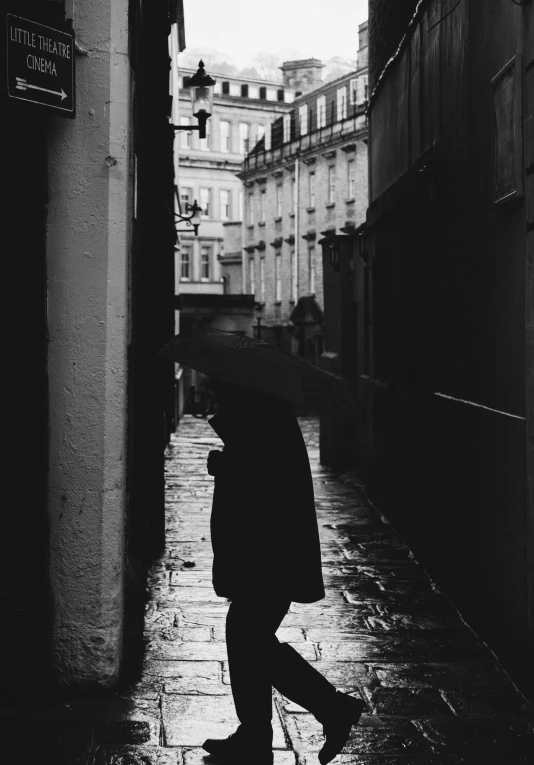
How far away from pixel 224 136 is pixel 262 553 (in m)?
83.3

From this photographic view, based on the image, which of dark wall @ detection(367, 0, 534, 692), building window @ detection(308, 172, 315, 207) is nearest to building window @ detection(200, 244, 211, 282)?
building window @ detection(308, 172, 315, 207)

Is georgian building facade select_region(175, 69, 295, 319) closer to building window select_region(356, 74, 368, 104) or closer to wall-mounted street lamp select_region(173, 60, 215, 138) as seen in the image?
building window select_region(356, 74, 368, 104)

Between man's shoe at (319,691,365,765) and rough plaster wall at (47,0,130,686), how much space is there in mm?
1591

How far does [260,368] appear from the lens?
4758mm

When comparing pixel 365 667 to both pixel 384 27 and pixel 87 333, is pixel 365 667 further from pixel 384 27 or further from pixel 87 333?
pixel 384 27

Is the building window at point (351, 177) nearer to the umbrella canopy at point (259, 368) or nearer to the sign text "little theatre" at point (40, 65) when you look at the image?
the sign text "little theatre" at point (40, 65)

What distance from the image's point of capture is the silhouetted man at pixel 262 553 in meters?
4.81

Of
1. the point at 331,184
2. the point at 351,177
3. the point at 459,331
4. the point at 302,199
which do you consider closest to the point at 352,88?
the point at 302,199

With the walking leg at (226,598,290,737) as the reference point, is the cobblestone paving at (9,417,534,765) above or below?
below

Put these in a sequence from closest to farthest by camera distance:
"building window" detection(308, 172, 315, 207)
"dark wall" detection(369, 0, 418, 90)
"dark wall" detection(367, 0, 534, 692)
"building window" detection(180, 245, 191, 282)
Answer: "dark wall" detection(367, 0, 534, 692) → "dark wall" detection(369, 0, 418, 90) → "building window" detection(308, 172, 315, 207) → "building window" detection(180, 245, 191, 282)

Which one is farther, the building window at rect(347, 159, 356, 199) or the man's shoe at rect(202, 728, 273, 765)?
the building window at rect(347, 159, 356, 199)

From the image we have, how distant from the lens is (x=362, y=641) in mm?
7160

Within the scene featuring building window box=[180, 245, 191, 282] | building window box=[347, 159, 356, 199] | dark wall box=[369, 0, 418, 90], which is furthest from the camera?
building window box=[180, 245, 191, 282]

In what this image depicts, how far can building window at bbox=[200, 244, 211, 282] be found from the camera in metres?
78.2
